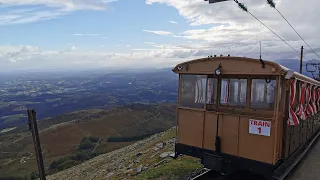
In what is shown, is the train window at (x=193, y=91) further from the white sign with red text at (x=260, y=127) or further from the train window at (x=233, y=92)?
the white sign with red text at (x=260, y=127)

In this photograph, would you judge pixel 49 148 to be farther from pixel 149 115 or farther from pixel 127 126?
pixel 149 115

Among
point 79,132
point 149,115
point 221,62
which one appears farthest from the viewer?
point 149,115

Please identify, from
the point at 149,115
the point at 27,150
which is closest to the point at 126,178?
the point at 27,150

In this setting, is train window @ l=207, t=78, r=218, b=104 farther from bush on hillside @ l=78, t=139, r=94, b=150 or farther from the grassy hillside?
bush on hillside @ l=78, t=139, r=94, b=150

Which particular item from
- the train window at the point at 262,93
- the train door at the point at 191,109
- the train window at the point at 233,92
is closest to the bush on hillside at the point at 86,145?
the train door at the point at 191,109

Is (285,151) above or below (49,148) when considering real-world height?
above

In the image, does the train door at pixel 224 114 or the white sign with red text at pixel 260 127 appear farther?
the train door at pixel 224 114
